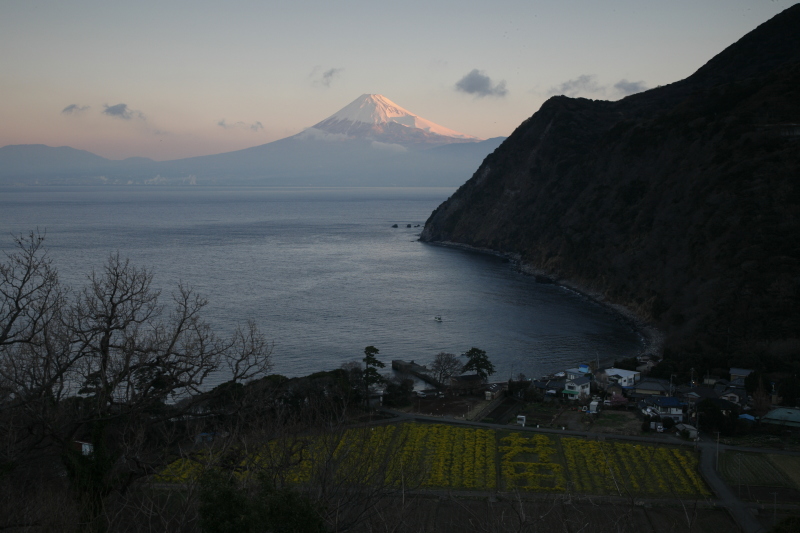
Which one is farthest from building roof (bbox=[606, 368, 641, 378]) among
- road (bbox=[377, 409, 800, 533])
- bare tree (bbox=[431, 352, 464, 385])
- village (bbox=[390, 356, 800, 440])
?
road (bbox=[377, 409, 800, 533])

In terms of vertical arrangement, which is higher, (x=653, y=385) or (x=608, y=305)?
(x=608, y=305)

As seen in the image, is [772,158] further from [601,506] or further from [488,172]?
[488,172]

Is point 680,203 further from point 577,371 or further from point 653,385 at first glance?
point 653,385

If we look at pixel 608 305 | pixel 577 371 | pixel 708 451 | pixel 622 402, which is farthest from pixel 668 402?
pixel 608 305

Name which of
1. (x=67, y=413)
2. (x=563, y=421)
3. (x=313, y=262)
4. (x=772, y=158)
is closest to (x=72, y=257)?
(x=313, y=262)

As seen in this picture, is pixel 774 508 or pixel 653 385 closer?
pixel 774 508

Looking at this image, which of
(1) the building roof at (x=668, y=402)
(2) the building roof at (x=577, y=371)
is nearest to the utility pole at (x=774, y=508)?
(1) the building roof at (x=668, y=402)
